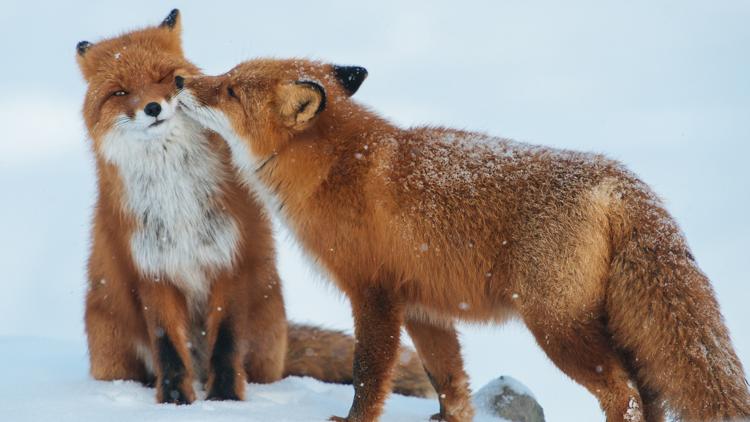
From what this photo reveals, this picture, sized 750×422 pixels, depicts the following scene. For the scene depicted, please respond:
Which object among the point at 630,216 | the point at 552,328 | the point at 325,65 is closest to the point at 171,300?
the point at 325,65

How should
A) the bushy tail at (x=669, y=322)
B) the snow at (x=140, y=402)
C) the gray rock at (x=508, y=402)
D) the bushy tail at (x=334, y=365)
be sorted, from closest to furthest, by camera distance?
the bushy tail at (x=669, y=322)
the snow at (x=140, y=402)
the gray rock at (x=508, y=402)
the bushy tail at (x=334, y=365)

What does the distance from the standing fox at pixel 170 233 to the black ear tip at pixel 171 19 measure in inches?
10.6

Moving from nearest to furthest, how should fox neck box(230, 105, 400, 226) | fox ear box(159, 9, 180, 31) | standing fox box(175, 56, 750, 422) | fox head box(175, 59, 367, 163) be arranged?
standing fox box(175, 56, 750, 422) → fox neck box(230, 105, 400, 226) → fox head box(175, 59, 367, 163) → fox ear box(159, 9, 180, 31)

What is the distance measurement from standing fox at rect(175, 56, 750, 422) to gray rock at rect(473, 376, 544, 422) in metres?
0.87

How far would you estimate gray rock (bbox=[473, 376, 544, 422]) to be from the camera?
6.69m

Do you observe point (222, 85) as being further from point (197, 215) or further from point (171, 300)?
point (171, 300)

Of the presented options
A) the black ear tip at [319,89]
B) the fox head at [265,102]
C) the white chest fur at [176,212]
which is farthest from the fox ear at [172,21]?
the black ear tip at [319,89]

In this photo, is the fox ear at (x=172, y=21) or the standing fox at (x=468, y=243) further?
the fox ear at (x=172, y=21)

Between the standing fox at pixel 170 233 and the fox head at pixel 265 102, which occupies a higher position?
the fox head at pixel 265 102

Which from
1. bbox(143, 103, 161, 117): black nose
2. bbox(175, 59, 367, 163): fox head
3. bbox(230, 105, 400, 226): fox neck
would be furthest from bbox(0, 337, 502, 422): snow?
bbox(143, 103, 161, 117): black nose

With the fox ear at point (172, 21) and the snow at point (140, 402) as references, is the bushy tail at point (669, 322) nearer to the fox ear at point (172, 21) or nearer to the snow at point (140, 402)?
the snow at point (140, 402)

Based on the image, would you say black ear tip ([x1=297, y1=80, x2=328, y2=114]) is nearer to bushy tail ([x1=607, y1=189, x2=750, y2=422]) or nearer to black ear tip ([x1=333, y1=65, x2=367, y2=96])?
black ear tip ([x1=333, y1=65, x2=367, y2=96])

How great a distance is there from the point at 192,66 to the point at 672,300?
12.5 ft

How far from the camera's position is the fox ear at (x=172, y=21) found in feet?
22.4
